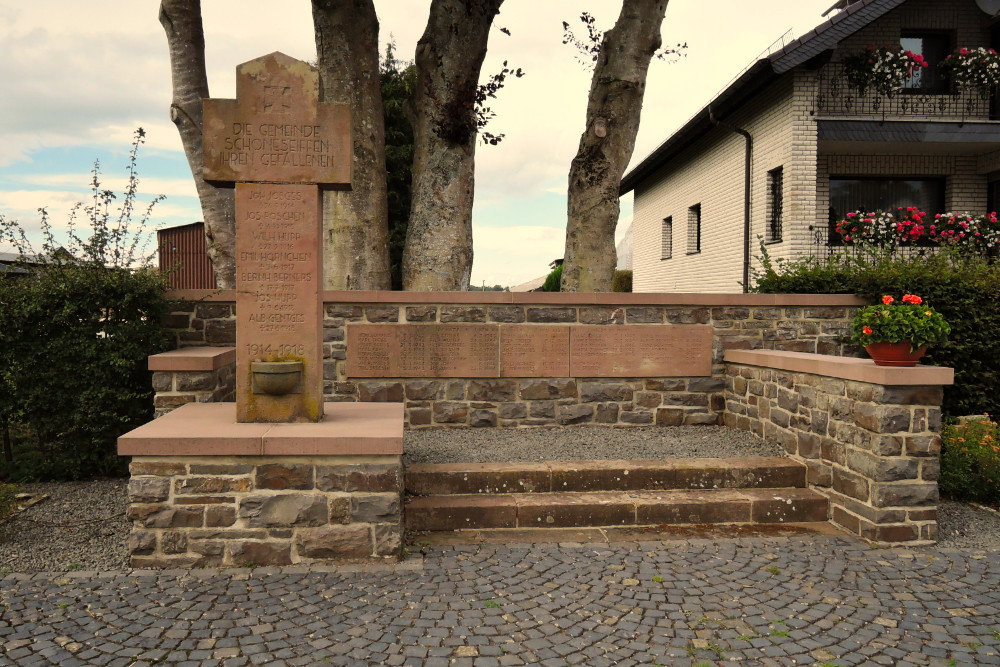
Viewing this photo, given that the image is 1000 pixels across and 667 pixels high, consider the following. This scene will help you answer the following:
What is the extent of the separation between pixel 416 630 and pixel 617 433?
13.2 ft

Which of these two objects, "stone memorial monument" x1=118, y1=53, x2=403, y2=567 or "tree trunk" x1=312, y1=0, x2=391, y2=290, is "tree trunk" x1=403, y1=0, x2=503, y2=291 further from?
"stone memorial monument" x1=118, y1=53, x2=403, y2=567

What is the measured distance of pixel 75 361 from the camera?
5.76 metres

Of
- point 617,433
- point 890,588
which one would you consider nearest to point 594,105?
point 617,433

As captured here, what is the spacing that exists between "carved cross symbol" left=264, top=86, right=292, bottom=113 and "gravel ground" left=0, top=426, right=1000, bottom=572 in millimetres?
2920

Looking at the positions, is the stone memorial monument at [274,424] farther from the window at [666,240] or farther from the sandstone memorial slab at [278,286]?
the window at [666,240]

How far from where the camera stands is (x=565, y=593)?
379 cm

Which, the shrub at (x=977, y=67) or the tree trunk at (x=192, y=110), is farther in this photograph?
the shrub at (x=977, y=67)

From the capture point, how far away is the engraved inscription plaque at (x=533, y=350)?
280 inches

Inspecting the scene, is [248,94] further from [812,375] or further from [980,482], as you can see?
[980,482]

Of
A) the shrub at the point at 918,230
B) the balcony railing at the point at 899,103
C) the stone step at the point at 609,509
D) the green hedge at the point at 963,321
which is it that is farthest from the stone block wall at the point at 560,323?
the balcony railing at the point at 899,103

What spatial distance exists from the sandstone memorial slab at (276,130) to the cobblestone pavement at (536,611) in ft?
8.38

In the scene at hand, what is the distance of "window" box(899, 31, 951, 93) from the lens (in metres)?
13.0

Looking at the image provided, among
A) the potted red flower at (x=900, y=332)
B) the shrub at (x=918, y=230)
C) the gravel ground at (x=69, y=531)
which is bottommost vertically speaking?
the gravel ground at (x=69, y=531)

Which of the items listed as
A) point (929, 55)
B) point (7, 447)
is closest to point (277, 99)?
point (7, 447)
